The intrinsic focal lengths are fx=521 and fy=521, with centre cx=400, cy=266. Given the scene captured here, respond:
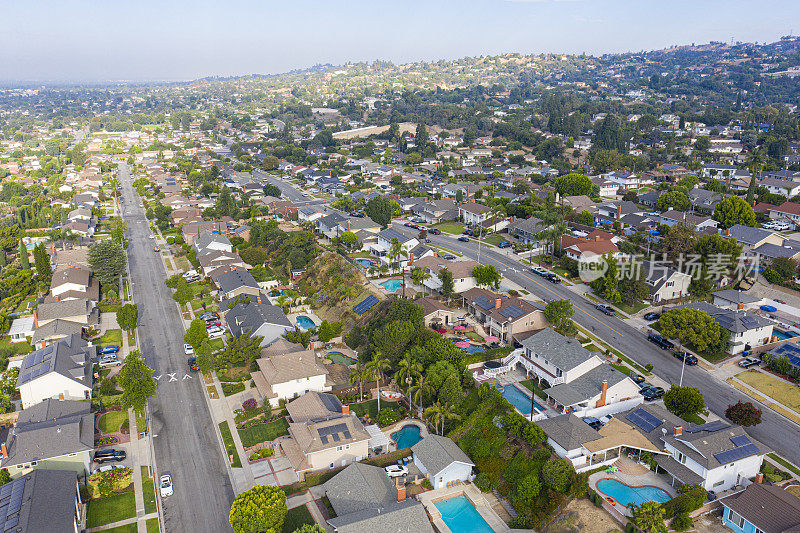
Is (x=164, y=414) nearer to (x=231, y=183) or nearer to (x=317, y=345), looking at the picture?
(x=317, y=345)

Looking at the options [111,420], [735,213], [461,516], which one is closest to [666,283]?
[735,213]

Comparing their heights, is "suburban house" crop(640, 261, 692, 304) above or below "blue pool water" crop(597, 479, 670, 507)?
above

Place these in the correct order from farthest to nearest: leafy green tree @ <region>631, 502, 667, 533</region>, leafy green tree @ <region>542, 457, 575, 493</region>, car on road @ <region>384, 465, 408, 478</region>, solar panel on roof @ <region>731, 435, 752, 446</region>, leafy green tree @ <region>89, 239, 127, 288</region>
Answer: leafy green tree @ <region>89, 239, 127, 288</region>
car on road @ <region>384, 465, 408, 478</region>
solar panel on roof @ <region>731, 435, 752, 446</region>
leafy green tree @ <region>542, 457, 575, 493</region>
leafy green tree @ <region>631, 502, 667, 533</region>

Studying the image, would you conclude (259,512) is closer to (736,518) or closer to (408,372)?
(408,372)

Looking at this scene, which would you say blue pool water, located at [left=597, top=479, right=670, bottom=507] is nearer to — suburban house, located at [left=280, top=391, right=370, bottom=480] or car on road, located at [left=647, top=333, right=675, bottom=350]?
suburban house, located at [left=280, top=391, right=370, bottom=480]

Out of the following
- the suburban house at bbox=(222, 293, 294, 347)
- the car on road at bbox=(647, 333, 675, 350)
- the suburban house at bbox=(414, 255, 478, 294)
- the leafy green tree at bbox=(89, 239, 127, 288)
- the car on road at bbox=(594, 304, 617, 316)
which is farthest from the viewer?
the leafy green tree at bbox=(89, 239, 127, 288)

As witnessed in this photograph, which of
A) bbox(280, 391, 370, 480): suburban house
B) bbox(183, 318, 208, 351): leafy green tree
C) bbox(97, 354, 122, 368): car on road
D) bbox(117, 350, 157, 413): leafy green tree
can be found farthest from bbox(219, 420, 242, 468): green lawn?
bbox(97, 354, 122, 368): car on road

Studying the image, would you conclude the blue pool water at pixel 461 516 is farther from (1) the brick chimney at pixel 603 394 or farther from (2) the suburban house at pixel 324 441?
(1) the brick chimney at pixel 603 394

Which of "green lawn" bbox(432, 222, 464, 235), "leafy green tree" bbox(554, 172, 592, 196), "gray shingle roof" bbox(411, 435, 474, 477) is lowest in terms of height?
"gray shingle roof" bbox(411, 435, 474, 477)
